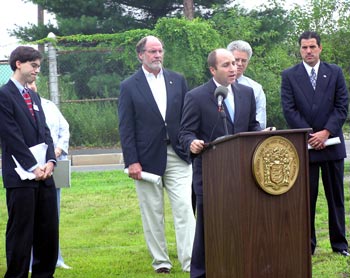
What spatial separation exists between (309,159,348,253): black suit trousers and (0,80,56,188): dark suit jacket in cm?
270

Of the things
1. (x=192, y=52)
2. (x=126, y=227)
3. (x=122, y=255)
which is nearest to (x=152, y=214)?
(x=122, y=255)

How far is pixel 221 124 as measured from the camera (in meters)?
7.12

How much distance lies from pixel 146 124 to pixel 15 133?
1.51 metres

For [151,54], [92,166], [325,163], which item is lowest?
[92,166]

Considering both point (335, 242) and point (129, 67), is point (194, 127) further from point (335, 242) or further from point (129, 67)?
point (129, 67)


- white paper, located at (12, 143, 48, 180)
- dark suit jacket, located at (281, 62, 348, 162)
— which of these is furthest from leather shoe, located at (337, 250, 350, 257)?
white paper, located at (12, 143, 48, 180)

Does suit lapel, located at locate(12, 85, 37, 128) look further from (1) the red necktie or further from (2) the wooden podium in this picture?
(2) the wooden podium

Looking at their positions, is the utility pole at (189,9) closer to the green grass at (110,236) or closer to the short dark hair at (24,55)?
the green grass at (110,236)

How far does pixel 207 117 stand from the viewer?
7.20m

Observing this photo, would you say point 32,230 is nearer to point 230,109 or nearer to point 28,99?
point 28,99

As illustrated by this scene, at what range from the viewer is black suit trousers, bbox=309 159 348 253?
8680 mm

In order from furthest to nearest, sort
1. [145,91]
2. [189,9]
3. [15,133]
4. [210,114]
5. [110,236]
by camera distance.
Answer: [189,9] → [110,236] → [145,91] → [15,133] → [210,114]

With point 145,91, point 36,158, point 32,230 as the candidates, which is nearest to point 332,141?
point 145,91

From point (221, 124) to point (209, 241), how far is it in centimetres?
92
